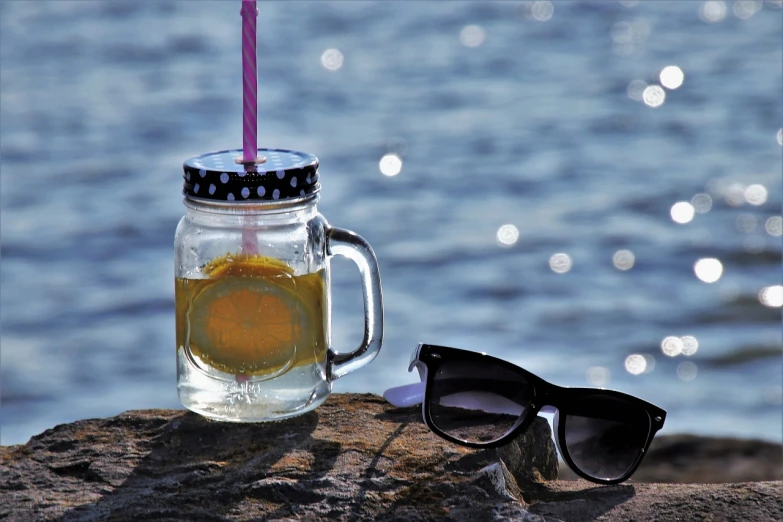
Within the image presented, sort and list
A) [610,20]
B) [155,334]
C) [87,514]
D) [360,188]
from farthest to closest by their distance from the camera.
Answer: [610,20] → [360,188] → [155,334] → [87,514]

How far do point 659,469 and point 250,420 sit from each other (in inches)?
74.6

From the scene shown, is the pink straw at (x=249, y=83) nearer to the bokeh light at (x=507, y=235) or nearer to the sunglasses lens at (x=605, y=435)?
the sunglasses lens at (x=605, y=435)

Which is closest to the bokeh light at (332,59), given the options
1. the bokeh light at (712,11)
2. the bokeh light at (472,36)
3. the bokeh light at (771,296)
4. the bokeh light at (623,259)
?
the bokeh light at (472,36)

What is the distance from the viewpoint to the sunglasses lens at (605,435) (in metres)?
1.97

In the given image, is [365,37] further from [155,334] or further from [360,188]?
[155,334]

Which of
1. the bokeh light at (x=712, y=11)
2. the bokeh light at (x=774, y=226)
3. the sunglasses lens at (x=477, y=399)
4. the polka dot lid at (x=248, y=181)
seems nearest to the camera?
the polka dot lid at (x=248, y=181)

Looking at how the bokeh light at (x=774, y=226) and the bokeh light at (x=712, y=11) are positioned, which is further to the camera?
the bokeh light at (x=712, y=11)

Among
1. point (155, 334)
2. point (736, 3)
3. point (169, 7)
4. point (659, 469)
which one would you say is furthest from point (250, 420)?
point (736, 3)

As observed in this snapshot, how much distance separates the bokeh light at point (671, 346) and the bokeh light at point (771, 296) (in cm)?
57

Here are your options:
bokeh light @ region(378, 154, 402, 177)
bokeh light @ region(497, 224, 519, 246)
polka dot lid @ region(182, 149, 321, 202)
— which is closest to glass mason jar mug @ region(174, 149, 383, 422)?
polka dot lid @ region(182, 149, 321, 202)

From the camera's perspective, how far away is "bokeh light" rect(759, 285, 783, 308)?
5.15 metres

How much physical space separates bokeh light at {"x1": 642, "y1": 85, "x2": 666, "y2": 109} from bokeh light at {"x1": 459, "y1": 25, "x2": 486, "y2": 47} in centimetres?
127

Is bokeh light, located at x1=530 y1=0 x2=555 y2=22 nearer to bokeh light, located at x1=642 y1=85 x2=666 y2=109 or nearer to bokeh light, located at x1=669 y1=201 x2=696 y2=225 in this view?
bokeh light, located at x1=642 y1=85 x2=666 y2=109

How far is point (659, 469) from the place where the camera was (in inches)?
141
